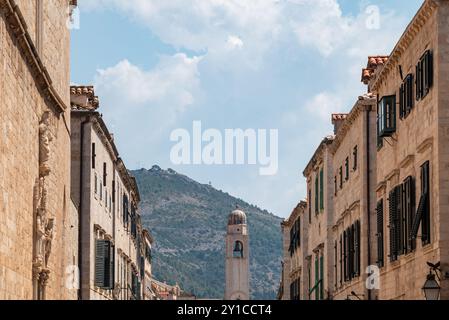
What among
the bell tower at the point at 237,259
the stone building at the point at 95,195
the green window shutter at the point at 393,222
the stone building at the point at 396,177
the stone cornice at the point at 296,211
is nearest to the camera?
the stone building at the point at 396,177

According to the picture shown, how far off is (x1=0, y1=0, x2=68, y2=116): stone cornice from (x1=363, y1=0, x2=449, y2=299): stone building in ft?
30.1

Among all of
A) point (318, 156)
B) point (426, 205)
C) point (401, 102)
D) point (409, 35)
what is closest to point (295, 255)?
point (318, 156)

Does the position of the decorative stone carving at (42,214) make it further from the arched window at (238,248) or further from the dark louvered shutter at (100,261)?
the arched window at (238,248)

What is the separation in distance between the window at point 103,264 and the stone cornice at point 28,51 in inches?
643

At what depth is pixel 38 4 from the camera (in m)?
30.6

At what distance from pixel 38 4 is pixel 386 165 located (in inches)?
474

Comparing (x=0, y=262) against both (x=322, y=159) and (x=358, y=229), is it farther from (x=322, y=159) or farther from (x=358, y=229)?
(x=322, y=159)

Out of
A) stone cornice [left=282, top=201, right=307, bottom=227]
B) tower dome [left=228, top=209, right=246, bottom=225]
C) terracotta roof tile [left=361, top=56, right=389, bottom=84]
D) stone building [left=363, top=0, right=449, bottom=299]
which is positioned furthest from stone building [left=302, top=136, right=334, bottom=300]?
tower dome [left=228, top=209, right=246, bottom=225]

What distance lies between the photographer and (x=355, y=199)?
4431cm

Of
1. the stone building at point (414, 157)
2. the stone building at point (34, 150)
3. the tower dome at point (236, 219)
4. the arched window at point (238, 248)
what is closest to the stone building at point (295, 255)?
the stone building at point (414, 157)

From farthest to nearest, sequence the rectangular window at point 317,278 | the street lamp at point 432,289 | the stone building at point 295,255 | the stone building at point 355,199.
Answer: the stone building at point 295,255, the rectangular window at point 317,278, the stone building at point 355,199, the street lamp at point 432,289

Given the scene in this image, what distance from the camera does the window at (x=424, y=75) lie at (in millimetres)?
29859

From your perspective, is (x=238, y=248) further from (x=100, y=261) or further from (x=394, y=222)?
(x=394, y=222)

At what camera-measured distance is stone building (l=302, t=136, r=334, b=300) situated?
52.4 m
